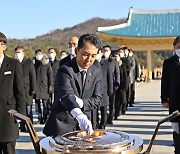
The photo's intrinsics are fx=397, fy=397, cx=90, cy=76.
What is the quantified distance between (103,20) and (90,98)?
271 ft

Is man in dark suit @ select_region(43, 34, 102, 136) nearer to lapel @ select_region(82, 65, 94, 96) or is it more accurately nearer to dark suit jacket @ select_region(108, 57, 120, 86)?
lapel @ select_region(82, 65, 94, 96)

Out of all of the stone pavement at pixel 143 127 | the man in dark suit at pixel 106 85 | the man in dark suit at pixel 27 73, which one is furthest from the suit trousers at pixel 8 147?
the man in dark suit at pixel 106 85

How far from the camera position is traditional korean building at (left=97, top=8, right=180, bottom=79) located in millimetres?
26562

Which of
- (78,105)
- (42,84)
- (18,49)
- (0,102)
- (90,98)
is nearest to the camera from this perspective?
(78,105)

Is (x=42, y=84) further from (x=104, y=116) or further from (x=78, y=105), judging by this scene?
(x=78, y=105)

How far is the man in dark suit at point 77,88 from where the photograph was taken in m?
2.50

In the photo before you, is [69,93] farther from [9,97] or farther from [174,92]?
[174,92]

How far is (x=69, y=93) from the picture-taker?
2.60 m

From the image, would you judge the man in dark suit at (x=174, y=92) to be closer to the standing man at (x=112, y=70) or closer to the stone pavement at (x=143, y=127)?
the stone pavement at (x=143, y=127)

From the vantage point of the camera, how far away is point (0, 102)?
3.73 meters

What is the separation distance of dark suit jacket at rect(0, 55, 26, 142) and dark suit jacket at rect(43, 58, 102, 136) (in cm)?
98

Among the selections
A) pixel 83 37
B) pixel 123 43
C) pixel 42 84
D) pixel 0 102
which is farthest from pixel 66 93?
pixel 123 43

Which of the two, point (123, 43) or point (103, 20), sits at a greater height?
point (103, 20)

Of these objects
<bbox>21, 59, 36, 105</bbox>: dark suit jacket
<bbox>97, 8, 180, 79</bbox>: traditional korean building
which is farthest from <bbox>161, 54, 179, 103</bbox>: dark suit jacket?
<bbox>97, 8, 180, 79</bbox>: traditional korean building
